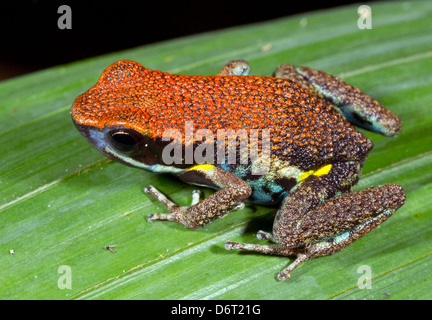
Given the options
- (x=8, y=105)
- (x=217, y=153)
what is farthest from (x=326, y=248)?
(x=8, y=105)

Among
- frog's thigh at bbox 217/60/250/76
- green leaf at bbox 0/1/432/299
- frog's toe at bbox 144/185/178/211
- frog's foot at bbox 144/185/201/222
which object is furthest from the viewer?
frog's thigh at bbox 217/60/250/76

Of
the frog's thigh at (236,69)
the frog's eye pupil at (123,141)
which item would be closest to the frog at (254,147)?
the frog's eye pupil at (123,141)

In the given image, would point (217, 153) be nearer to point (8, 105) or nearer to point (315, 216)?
point (315, 216)

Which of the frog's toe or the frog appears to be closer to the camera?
the frog

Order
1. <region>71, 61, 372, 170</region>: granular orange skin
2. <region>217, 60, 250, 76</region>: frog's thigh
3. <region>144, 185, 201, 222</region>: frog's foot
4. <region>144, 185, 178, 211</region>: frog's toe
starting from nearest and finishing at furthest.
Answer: <region>71, 61, 372, 170</region>: granular orange skin → <region>144, 185, 201, 222</region>: frog's foot → <region>144, 185, 178, 211</region>: frog's toe → <region>217, 60, 250, 76</region>: frog's thigh

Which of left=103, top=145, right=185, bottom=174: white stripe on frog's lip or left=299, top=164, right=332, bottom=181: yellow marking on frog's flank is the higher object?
left=103, top=145, right=185, bottom=174: white stripe on frog's lip

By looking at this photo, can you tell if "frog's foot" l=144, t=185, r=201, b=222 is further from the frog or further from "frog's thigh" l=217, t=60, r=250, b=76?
"frog's thigh" l=217, t=60, r=250, b=76

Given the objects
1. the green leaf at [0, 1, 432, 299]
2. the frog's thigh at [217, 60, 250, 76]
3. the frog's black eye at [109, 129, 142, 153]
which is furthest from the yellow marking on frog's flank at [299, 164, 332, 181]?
the frog's black eye at [109, 129, 142, 153]

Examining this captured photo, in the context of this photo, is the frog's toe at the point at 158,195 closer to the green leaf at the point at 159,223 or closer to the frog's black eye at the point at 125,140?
the green leaf at the point at 159,223
